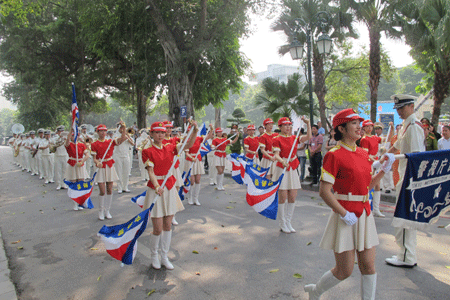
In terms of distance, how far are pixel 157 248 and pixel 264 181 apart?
8.30 feet

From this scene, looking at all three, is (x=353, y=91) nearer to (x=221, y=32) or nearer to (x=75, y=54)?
(x=221, y=32)

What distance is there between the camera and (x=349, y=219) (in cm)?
298

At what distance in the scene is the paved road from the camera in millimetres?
4094

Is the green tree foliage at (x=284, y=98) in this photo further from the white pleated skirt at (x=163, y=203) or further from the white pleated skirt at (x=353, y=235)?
the white pleated skirt at (x=353, y=235)

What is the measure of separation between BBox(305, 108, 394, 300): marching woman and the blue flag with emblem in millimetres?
998

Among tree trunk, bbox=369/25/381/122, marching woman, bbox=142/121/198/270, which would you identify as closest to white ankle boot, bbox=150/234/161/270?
marching woman, bbox=142/121/198/270

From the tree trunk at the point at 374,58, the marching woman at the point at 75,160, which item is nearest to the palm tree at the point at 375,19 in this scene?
the tree trunk at the point at 374,58

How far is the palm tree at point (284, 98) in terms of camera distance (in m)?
20.0

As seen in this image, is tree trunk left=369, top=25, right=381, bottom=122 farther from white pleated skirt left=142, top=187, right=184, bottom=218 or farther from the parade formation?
white pleated skirt left=142, top=187, right=184, bottom=218

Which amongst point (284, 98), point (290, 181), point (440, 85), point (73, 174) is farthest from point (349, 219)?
point (284, 98)

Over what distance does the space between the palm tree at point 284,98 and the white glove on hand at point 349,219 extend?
17108 millimetres

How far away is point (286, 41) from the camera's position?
21.2 m

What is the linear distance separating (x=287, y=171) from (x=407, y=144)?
232 cm

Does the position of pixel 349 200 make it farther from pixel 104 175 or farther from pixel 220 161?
pixel 220 161
